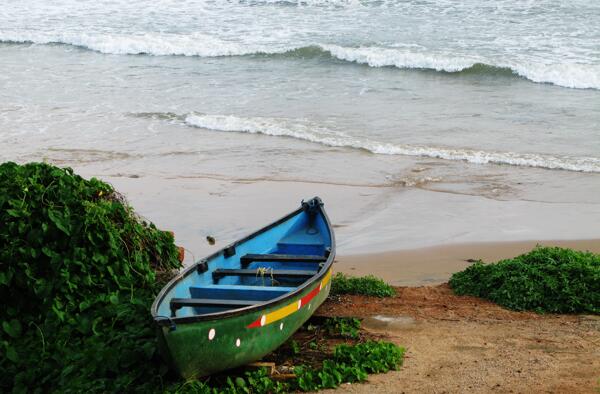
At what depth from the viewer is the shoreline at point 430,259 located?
867 cm

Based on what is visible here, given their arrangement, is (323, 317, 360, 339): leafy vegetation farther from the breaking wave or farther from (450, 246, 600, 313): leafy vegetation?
the breaking wave

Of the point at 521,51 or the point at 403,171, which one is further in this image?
the point at 521,51

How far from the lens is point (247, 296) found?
6.36m

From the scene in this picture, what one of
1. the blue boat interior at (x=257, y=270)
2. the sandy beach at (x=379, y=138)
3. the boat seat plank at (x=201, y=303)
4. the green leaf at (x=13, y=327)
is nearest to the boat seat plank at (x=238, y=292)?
the blue boat interior at (x=257, y=270)

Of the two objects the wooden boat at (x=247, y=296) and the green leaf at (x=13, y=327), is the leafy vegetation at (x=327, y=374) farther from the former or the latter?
the green leaf at (x=13, y=327)

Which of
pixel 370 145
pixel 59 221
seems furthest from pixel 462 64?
pixel 59 221

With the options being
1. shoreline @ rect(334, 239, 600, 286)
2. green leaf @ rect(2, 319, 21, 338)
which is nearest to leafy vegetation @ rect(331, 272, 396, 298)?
shoreline @ rect(334, 239, 600, 286)

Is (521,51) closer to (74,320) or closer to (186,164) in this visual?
(186,164)

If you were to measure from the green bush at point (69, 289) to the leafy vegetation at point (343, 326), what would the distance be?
1540mm

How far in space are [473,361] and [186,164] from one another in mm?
7618

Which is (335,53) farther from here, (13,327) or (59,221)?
(13,327)

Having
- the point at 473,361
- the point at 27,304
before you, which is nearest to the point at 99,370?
the point at 27,304

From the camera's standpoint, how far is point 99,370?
19.0 feet

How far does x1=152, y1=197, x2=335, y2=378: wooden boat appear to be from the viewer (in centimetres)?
541
